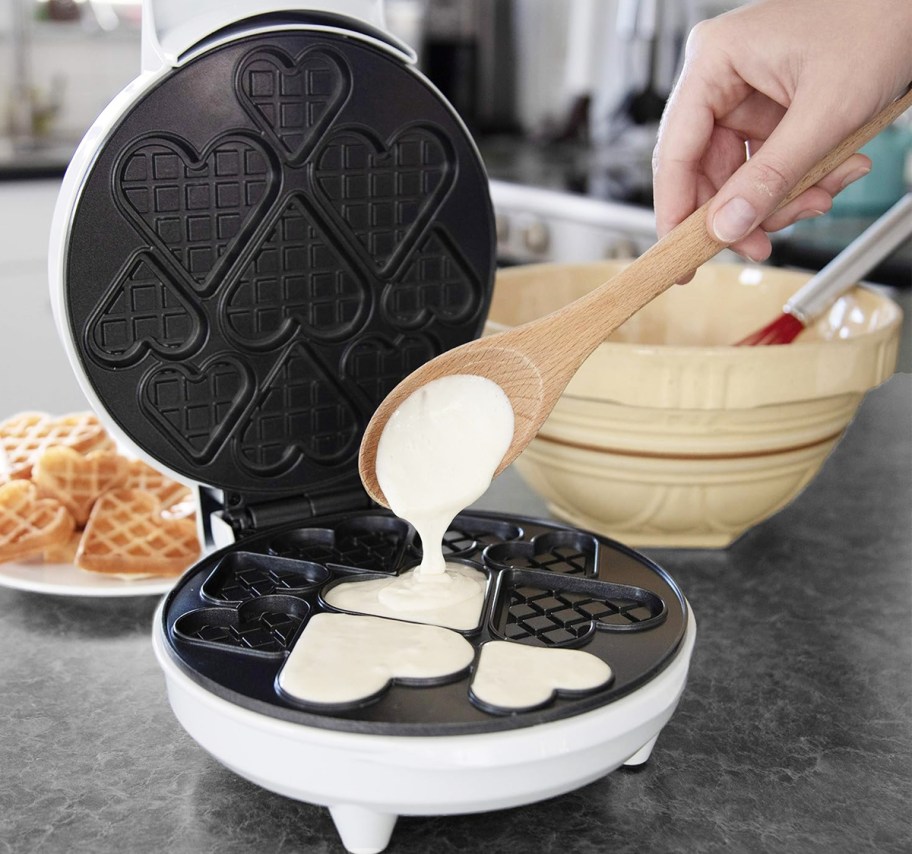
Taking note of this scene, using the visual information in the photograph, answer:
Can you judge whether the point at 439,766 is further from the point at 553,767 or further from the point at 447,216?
the point at 447,216

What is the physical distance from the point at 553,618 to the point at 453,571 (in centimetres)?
11

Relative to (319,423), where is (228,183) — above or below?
above

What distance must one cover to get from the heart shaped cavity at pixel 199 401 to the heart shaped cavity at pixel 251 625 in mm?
190

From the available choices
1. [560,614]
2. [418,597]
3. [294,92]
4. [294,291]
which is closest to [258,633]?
[418,597]

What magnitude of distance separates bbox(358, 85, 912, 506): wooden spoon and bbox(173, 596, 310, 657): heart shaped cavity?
13 cm

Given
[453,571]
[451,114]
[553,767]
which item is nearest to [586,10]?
[451,114]

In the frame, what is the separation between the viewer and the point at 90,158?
0.83 meters

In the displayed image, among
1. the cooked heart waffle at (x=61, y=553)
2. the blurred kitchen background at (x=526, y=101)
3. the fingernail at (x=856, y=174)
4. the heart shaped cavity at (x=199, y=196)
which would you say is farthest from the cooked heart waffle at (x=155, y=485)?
the blurred kitchen background at (x=526, y=101)

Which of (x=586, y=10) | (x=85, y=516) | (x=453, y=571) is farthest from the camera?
(x=586, y=10)

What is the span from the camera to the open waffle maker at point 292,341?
2.26ft

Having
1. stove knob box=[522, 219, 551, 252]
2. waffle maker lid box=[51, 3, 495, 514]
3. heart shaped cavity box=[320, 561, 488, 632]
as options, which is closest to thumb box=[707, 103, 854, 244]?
waffle maker lid box=[51, 3, 495, 514]

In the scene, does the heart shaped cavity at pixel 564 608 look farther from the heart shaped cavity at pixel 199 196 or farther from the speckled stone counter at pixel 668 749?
the heart shaped cavity at pixel 199 196

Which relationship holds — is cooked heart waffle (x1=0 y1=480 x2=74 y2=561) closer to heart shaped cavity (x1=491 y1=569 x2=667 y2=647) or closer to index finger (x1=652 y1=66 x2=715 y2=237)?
heart shaped cavity (x1=491 y1=569 x2=667 y2=647)

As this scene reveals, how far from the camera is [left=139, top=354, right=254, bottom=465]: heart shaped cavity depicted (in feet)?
3.03
